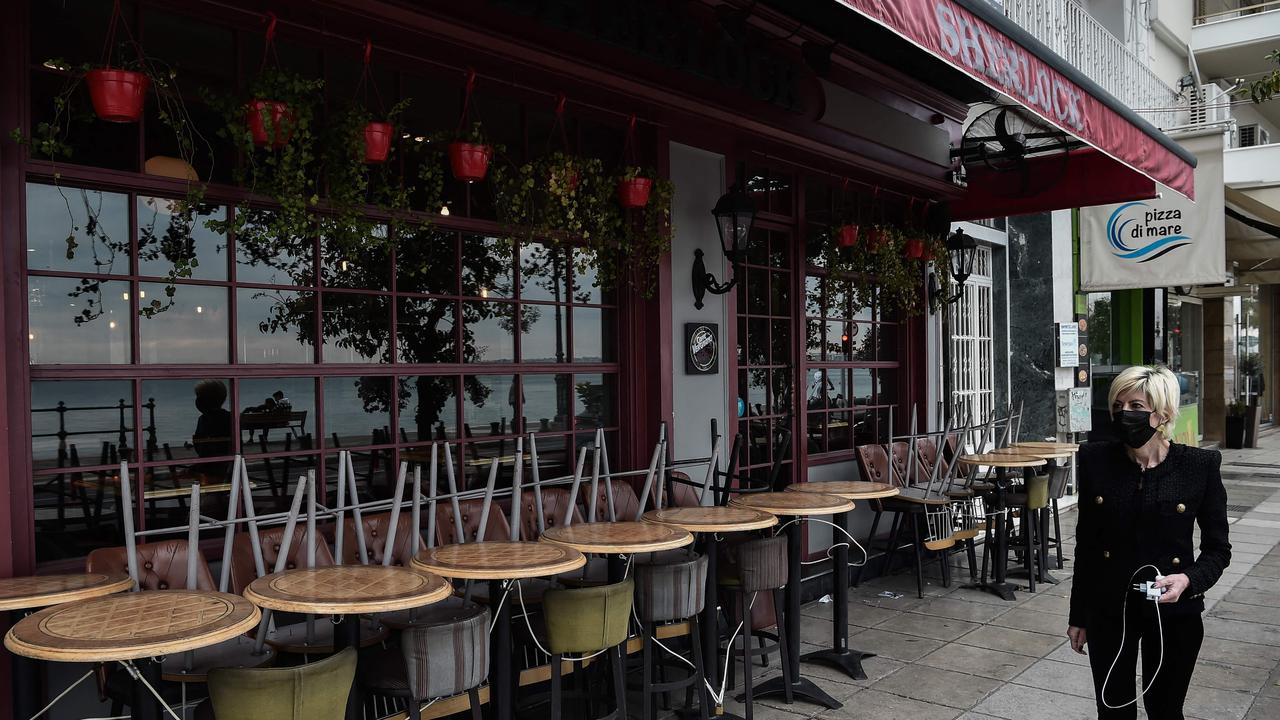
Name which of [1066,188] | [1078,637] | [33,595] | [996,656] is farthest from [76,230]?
[1066,188]

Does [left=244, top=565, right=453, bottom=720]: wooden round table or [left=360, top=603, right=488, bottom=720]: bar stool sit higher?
[left=244, top=565, right=453, bottom=720]: wooden round table

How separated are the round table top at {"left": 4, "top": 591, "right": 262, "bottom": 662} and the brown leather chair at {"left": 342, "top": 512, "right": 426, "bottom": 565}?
1.15m

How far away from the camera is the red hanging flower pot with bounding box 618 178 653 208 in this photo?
17.3 feet

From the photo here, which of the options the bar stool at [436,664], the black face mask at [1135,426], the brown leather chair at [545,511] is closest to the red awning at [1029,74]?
the black face mask at [1135,426]

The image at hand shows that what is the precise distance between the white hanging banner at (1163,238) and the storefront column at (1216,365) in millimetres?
10038

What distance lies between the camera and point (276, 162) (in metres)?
3.88

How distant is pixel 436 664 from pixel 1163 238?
375 inches

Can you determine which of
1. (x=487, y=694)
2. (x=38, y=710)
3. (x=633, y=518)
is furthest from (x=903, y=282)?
(x=38, y=710)

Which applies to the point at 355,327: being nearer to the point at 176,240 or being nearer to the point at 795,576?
the point at 176,240

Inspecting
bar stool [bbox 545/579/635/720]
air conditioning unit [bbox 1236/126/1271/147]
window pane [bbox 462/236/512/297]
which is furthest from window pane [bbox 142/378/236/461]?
air conditioning unit [bbox 1236/126/1271/147]

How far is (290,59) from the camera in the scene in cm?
428

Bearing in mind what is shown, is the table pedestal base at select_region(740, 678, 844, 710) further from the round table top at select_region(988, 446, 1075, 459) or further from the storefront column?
the storefront column

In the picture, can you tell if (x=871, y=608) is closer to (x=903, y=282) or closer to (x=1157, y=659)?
(x=903, y=282)

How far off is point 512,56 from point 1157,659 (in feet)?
12.0
